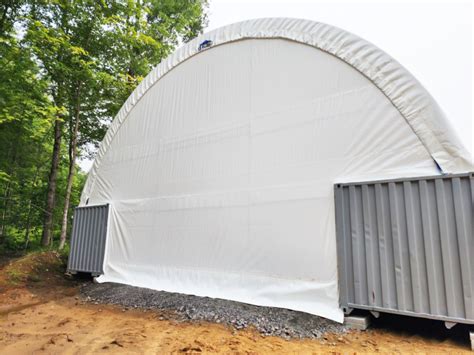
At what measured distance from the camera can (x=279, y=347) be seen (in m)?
3.24

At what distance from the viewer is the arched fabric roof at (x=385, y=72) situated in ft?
11.8

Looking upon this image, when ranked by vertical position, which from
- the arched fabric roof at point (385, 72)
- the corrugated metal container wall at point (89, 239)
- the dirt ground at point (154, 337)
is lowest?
the dirt ground at point (154, 337)

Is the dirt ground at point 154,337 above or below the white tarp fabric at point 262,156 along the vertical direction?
below

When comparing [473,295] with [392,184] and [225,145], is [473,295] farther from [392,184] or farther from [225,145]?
[225,145]

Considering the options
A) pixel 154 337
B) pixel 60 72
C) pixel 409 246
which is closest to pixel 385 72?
pixel 409 246

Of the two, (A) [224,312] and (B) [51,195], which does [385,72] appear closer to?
(A) [224,312]

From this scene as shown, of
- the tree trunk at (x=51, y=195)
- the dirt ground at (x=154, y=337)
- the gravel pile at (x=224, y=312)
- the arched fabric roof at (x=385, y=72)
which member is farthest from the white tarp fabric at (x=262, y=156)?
the tree trunk at (x=51, y=195)

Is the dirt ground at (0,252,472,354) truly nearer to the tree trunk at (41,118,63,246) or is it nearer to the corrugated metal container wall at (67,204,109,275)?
the corrugated metal container wall at (67,204,109,275)

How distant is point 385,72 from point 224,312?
4123mm

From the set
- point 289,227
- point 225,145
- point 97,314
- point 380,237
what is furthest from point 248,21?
point 97,314

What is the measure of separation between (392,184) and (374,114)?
3.42 ft

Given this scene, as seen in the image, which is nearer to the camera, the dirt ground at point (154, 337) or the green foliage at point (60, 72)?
the dirt ground at point (154, 337)

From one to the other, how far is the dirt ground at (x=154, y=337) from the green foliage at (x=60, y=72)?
5.54m

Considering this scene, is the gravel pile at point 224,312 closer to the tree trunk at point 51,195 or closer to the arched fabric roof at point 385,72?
the arched fabric roof at point 385,72
